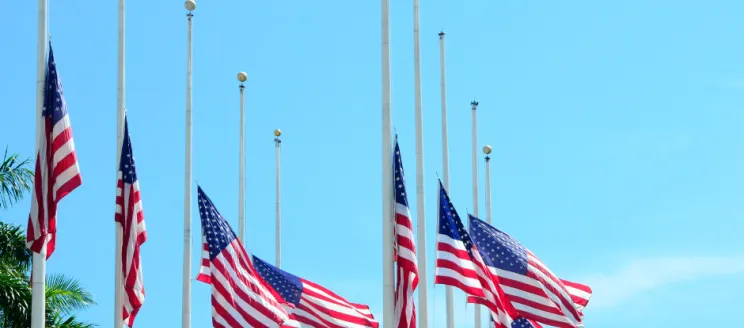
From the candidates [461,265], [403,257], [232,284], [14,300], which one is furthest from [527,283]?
[14,300]

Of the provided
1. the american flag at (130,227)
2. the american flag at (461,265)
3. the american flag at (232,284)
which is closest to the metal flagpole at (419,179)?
the american flag at (461,265)

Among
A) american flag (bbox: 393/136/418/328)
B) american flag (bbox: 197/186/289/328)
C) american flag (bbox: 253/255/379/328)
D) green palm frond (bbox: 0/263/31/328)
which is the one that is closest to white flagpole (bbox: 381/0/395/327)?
american flag (bbox: 393/136/418/328)

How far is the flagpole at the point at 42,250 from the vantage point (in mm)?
27938

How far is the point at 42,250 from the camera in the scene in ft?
92.5

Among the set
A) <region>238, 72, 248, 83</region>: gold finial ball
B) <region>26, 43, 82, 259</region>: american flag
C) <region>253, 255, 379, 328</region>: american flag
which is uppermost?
<region>238, 72, 248, 83</region>: gold finial ball

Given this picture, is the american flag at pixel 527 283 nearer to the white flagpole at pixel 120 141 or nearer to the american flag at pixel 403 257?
the american flag at pixel 403 257

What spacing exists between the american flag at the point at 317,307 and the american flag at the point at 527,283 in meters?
2.82

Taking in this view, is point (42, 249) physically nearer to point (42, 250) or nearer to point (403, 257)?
point (42, 250)

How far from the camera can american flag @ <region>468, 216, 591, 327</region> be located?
1371 inches

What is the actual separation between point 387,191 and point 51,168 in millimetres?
7564

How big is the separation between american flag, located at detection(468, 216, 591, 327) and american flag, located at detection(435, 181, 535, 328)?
0.63 m

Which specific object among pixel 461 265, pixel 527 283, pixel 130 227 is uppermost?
pixel 130 227

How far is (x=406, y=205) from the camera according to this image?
3206 cm

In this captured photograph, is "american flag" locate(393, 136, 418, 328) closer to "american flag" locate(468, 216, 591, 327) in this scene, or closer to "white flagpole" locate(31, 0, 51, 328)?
"american flag" locate(468, 216, 591, 327)
